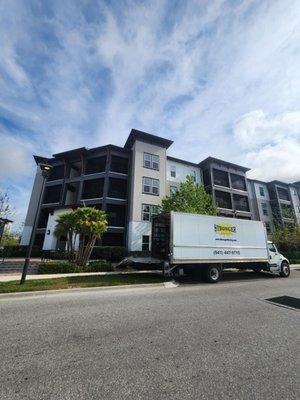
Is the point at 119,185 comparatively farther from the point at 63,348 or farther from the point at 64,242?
the point at 63,348

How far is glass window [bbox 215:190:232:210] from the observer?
3975cm

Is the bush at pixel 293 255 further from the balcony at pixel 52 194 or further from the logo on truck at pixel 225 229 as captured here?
the balcony at pixel 52 194

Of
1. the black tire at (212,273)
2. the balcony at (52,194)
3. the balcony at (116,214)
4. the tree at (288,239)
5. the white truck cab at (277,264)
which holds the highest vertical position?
the balcony at (52,194)

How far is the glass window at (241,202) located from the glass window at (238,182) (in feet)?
5.34

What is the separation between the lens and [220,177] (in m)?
41.5

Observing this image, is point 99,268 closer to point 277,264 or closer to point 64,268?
point 64,268

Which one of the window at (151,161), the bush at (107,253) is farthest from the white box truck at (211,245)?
the window at (151,161)

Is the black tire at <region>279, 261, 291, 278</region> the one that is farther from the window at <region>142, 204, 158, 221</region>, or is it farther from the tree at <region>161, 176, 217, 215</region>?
the window at <region>142, 204, 158, 221</region>

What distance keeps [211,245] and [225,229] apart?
5.58ft

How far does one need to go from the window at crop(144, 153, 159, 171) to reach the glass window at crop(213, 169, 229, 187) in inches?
484

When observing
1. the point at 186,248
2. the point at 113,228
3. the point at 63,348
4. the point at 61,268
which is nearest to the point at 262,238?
the point at 186,248

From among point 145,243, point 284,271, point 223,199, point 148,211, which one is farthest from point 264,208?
point 284,271

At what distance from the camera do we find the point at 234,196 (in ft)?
140

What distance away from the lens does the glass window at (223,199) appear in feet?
130
